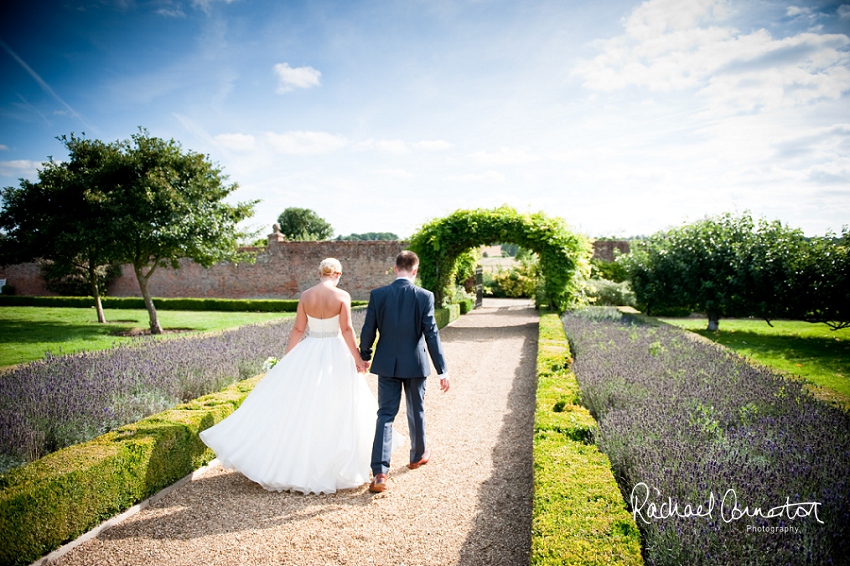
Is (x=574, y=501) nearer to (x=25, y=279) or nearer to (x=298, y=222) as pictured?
(x=25, y=279)

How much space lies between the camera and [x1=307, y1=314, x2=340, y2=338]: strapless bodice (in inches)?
146

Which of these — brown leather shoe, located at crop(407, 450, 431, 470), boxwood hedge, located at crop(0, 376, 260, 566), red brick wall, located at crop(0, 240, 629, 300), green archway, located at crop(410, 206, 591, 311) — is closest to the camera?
boxwood hedge, located at crop(0, 376, 260, 566)

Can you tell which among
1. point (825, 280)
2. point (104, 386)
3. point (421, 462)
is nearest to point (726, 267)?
point (825, 280)

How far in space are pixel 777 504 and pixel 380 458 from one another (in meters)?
2.50

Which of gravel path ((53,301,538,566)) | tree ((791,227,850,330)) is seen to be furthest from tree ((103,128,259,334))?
tree ((791,227,850,330))

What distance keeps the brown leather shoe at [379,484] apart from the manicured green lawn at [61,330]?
7.03 m

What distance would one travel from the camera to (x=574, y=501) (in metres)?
2.74

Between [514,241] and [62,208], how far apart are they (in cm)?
1170

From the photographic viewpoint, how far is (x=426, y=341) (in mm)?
3775

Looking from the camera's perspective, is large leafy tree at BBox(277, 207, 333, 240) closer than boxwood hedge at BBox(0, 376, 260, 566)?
No

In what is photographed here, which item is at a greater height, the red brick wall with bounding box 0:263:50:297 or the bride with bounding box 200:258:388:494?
the red brick wall with bounding box 0:263:50:297

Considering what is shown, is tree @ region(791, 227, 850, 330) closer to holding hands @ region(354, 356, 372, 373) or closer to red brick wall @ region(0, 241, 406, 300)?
holding hands @ region(354, 356, 372, 373)

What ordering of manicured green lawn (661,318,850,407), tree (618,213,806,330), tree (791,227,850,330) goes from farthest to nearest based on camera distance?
tree (618,213,806,330), tree (791,227,850,330), manicured green lawn (661,318,850,407)

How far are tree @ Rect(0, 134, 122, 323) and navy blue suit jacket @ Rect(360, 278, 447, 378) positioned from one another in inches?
371
